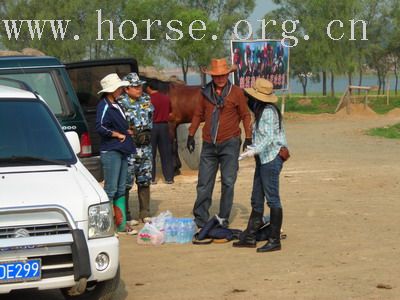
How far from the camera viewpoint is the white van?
589 cm

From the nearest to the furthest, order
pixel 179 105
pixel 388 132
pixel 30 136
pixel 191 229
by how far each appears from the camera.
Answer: pixel 30 136
pixel 191 229
pixel 179 105
pixel 388 132

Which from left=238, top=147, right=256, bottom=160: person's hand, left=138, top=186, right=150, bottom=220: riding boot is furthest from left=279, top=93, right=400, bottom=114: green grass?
left=238, top=147, right=256, bottom=160: person's hand

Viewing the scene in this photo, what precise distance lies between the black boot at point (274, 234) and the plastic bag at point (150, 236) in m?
1.11

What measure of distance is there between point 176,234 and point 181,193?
3.96 meters

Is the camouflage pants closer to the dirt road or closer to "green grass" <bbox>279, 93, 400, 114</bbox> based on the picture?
the dirt road

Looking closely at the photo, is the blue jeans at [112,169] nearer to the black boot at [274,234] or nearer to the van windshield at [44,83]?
the van windshield at [44,83]

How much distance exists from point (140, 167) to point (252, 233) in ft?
6.30

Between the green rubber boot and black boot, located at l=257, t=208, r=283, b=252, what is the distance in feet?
5.96

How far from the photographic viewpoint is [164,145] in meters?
13.9

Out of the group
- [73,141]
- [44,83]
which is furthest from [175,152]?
[73,141]

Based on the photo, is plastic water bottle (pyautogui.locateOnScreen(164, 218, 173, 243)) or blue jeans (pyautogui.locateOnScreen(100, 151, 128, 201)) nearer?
plastic water bottle (pyautogui.locateOnScreen(164, 218, 173, 243))

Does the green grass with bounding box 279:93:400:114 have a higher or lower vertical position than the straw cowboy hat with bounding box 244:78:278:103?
lower

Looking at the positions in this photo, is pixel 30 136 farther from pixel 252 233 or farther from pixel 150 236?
pixel 252 233

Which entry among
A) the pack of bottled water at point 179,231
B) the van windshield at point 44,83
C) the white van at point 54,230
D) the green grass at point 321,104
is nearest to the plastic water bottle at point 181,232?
the pack of bottled water at point 179,231
